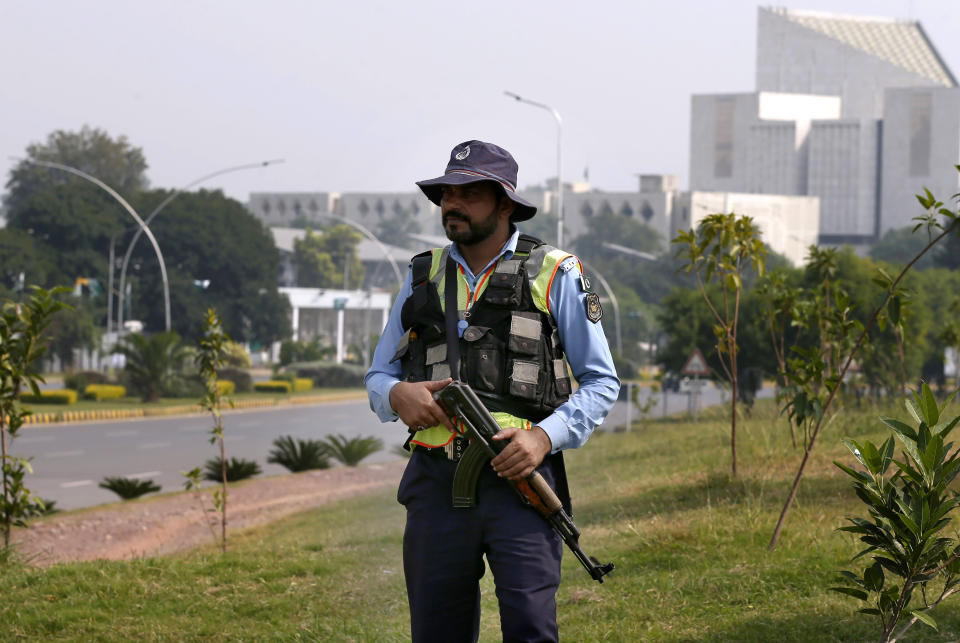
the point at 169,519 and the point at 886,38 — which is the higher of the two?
the point at 886,38

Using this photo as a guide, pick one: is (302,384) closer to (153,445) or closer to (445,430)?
(153,445)

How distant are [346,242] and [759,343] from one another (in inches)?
2607

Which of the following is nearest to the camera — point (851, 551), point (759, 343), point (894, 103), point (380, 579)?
point (851, 551)

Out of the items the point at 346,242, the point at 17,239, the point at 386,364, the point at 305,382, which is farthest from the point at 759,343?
the point at 346,242

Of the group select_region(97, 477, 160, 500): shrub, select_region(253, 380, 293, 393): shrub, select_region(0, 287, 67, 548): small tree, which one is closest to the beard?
select_region(0, 287, 67, 548): small tree

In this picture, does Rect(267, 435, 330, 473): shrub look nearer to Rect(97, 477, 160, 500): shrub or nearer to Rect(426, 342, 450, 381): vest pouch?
Rect(97, 477, 160, 500): shrub

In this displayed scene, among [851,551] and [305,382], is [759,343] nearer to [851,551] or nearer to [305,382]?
[305,382]

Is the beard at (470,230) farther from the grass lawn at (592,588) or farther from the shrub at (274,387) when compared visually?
the shrub at (274,387)

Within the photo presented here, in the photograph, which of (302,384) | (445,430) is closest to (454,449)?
(445,430)

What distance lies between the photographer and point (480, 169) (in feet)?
11.4

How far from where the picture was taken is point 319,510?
12977 millimetres

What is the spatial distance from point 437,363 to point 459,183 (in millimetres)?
499

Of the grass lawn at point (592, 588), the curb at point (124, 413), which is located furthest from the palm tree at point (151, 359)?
the grass lawn at point (592, 588)

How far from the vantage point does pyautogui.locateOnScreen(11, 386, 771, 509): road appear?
1688 cm
